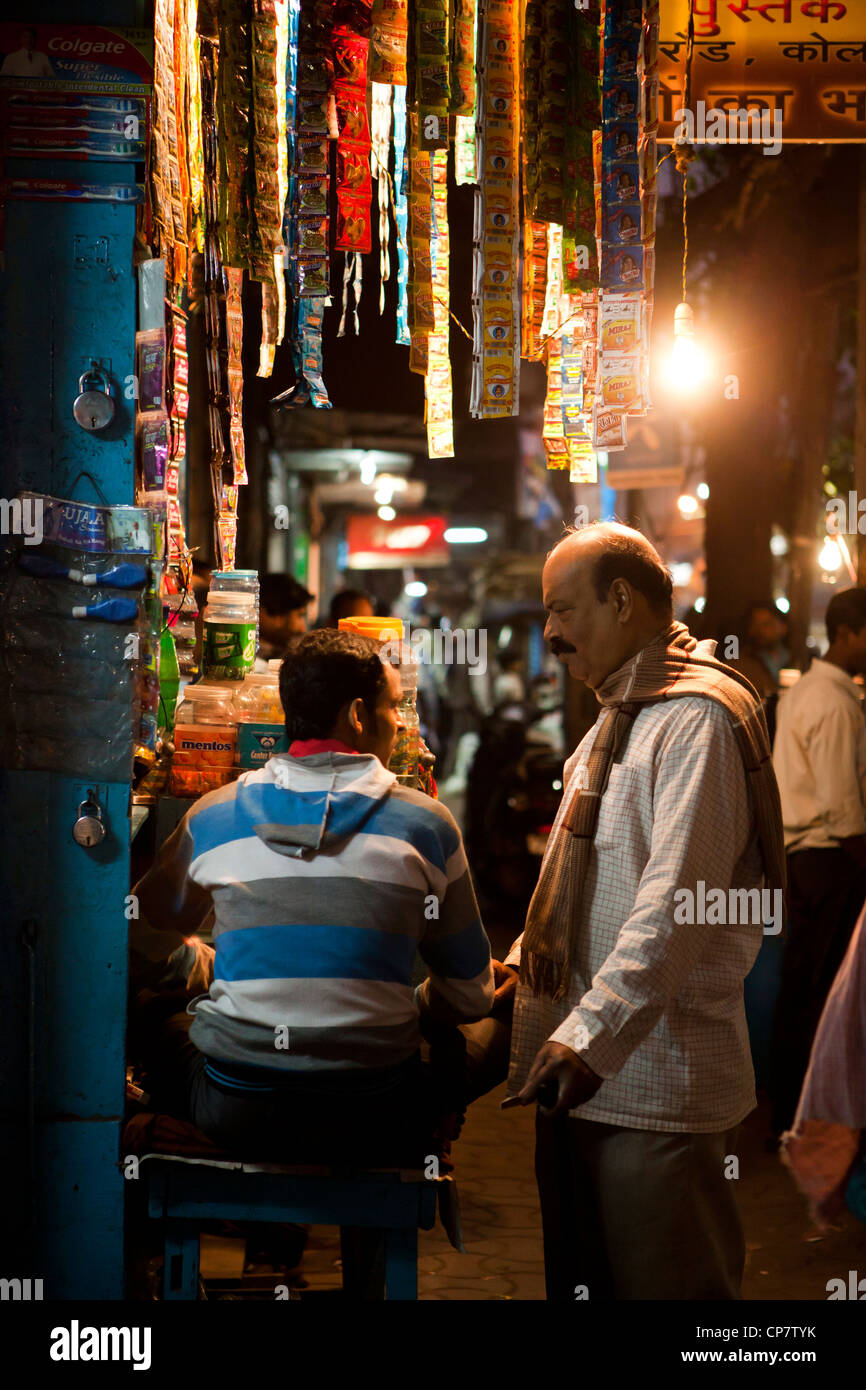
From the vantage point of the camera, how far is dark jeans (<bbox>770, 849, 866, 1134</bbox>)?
5754mm

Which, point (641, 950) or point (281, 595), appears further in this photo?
point (281, 595)

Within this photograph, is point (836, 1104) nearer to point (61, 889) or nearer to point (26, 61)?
point (61, 889)

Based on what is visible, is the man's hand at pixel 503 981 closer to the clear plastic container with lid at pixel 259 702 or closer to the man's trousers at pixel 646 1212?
the man's trousers at pixel 646 1212

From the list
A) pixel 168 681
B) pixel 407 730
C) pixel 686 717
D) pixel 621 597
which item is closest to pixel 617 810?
pixel 686 717

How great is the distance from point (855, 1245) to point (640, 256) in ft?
12.0

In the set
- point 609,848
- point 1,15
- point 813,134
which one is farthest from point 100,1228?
point 813,134

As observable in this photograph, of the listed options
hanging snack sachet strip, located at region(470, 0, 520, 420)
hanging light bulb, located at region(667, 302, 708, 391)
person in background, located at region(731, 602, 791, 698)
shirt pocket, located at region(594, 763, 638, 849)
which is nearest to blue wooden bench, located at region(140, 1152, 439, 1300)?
shirt pocket, located at region(594, 763, 638, 849)

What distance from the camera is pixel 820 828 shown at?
5.79 metres

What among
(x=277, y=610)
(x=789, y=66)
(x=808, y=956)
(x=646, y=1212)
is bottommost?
(x=808, y=956)

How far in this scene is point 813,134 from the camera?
213 inches

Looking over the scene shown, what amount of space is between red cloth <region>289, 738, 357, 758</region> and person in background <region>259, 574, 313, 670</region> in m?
4.32

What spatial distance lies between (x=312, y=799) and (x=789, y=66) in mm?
4158

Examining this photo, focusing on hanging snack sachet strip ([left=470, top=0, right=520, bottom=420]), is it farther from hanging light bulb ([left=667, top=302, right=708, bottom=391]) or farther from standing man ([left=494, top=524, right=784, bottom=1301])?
hanging light bulb ([left=667, top=302, right=708, bottom=391])
